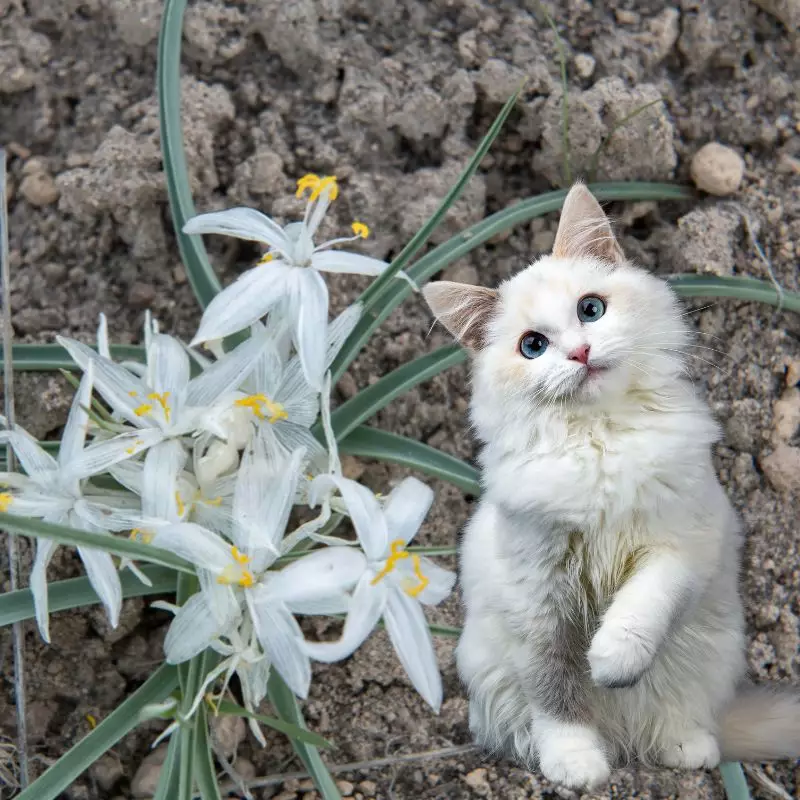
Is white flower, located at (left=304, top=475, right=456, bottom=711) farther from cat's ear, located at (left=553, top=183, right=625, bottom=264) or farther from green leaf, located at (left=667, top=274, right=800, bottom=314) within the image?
green leaf, located at (left=667, top=274, right=800, bottom=314)

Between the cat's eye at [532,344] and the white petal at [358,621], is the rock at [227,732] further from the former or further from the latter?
the cat's eye at [532,344]

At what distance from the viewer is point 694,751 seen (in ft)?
5.24

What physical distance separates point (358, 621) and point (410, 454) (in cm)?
66

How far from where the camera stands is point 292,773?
1.85m

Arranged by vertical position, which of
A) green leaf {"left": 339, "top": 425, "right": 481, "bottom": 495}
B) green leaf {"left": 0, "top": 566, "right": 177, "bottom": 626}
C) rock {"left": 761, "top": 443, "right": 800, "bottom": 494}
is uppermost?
green leaf {"left": 339, "top": 425, "right": 481, "bottom": 495}

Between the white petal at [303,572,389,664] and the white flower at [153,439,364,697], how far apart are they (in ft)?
0.07

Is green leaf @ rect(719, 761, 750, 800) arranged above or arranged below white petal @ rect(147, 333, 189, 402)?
below

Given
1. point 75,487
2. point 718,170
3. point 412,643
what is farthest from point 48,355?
point 718,170

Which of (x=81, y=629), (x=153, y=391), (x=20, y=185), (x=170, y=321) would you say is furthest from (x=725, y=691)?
(x=20, y=185)

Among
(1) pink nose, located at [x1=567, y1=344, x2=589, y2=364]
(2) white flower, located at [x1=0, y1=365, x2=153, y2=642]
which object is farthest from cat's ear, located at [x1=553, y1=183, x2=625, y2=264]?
(2) white flower, located at [x1=0, y1=365, x2=153, y2=642]

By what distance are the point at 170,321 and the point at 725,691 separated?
4.31 ft

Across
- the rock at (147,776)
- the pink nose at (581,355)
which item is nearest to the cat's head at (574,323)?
the pink nose at (581,355)

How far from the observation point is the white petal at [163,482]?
1445 millimetres

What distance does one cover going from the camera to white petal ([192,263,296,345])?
56.9 inches
